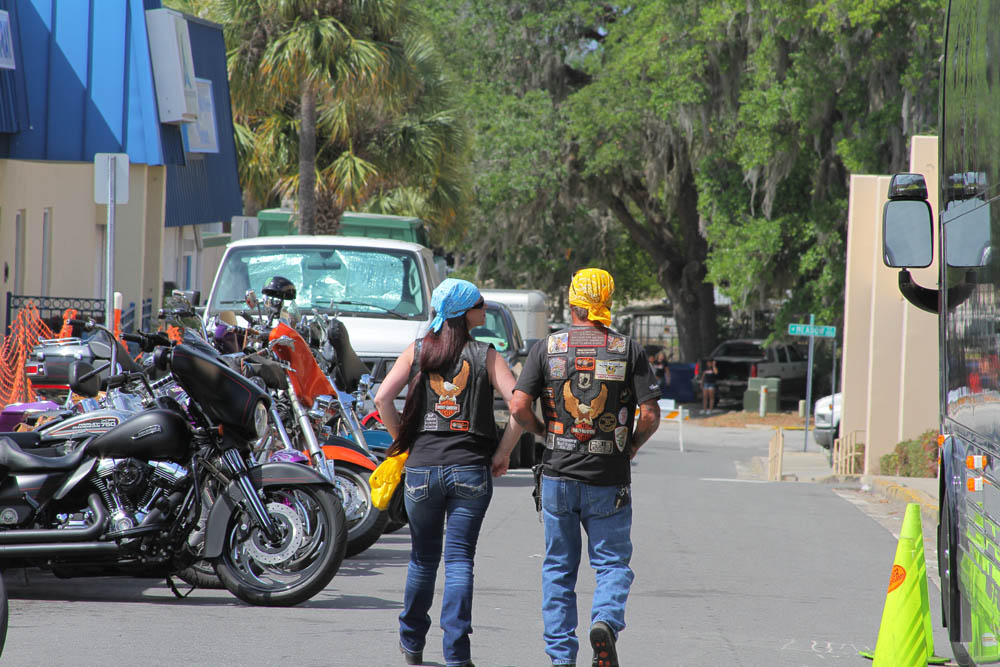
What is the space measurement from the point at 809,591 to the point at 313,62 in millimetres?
16793

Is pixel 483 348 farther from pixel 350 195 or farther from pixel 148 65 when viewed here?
pixel 350 195

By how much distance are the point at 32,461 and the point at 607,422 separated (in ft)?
9.90

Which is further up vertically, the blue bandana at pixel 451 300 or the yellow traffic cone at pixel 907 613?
the blue bandana at pixel 451 300

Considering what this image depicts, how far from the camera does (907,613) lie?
590 cm

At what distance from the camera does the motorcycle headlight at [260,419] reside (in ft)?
22.9

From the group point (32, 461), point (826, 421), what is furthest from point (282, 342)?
point (826, 421)

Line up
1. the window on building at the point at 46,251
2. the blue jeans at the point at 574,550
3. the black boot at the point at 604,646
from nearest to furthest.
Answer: the black boot at the point at 604,646, the blue jeans at the point at 574,550, the window on building at the point at 46,251

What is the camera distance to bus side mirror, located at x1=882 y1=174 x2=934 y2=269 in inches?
246

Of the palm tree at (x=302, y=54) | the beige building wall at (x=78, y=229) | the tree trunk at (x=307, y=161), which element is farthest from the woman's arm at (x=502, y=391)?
the tree trunk at (x=307, y=161)

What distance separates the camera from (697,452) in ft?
93.1

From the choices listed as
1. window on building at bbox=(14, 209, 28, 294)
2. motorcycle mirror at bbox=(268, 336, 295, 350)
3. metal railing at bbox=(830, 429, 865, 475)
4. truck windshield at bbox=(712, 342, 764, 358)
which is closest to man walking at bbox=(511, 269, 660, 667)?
motorcycle mirror at bbox=(268, 336, 295, 350)

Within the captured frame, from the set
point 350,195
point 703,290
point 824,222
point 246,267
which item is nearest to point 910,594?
point 246,267

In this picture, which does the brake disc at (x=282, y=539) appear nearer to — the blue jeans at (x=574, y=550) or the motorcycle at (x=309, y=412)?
the motorcycle at (x=309, y=412)

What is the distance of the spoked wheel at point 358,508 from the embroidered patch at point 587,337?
→ 2917 mm
